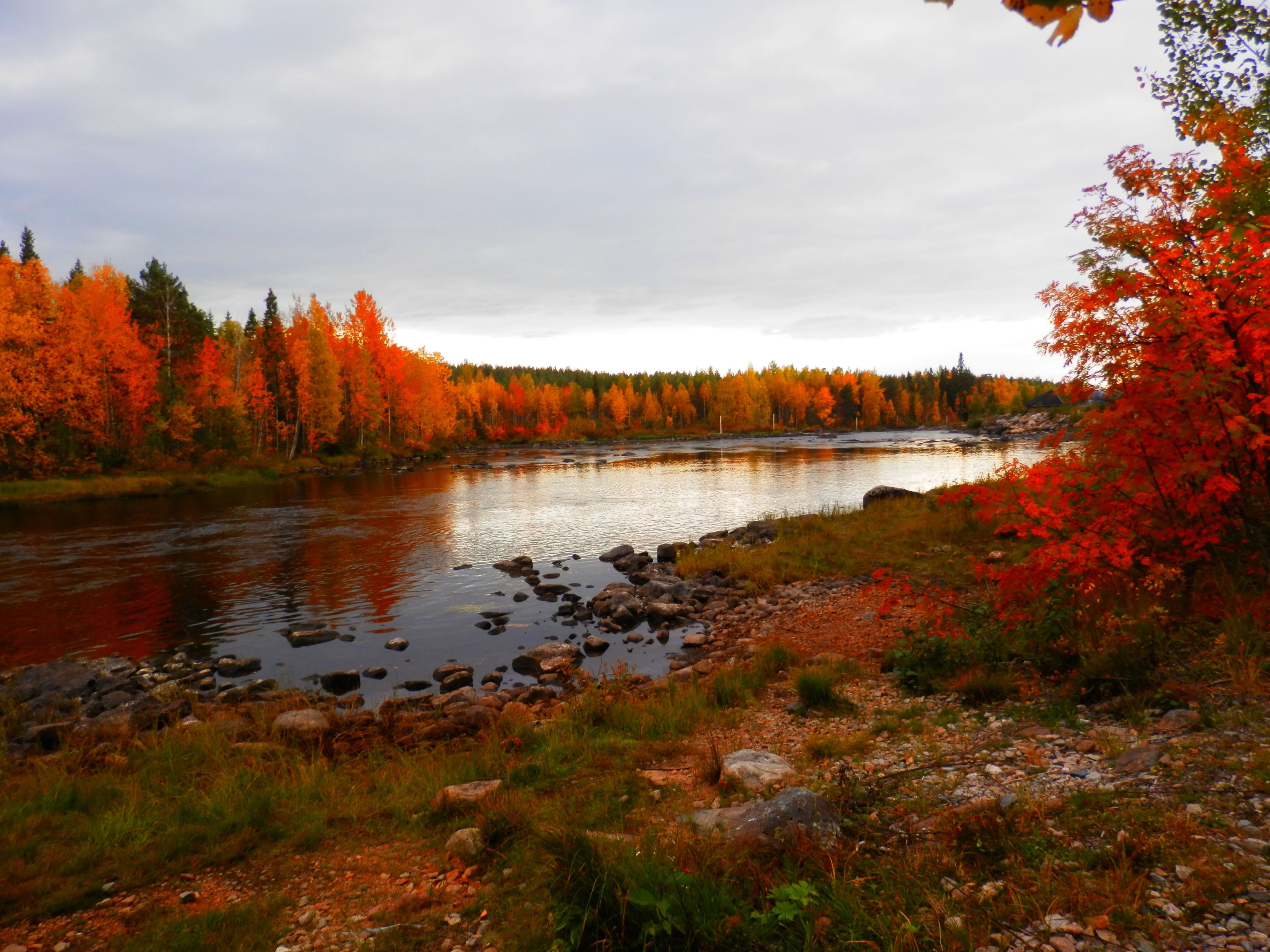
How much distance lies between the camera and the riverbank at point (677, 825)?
11.4 ft

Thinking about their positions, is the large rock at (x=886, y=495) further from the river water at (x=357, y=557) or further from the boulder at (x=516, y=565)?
the boulder at (x=516, y=565)

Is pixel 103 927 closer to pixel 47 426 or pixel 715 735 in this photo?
pixel 715 735

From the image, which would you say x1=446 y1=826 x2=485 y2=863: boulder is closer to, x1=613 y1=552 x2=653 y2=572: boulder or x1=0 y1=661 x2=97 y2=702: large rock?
x1=0 y1=661 x2=97 y2=702: large rock

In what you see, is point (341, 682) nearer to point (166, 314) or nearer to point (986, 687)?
point (986, 687)

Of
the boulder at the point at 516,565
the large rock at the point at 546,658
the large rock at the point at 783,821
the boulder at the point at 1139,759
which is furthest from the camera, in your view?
the boulder at the point at 516,565

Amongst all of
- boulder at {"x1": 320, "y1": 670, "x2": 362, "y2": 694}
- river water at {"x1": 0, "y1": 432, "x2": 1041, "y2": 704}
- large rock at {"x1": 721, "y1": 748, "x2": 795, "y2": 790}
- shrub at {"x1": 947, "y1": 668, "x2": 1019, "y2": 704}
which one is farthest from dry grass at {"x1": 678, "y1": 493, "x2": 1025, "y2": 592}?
boulder at {"x1": 320, "y1": 670, "x2": 362, "y2": 694}

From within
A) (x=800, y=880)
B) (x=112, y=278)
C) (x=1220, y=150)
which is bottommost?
(x=800, y=880)

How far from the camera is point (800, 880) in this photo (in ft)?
12.7

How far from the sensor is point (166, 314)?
48938 mm

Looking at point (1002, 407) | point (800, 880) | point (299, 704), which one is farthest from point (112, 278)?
point (1002, 407)

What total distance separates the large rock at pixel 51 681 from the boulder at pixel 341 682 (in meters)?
4.22

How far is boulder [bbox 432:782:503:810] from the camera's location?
19.5 ft

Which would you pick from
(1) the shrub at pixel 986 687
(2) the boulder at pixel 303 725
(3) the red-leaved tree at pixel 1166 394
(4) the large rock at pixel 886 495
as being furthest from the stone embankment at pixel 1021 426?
(2) the boulder at pixel 303 725

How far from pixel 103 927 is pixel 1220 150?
1407 centimetres
